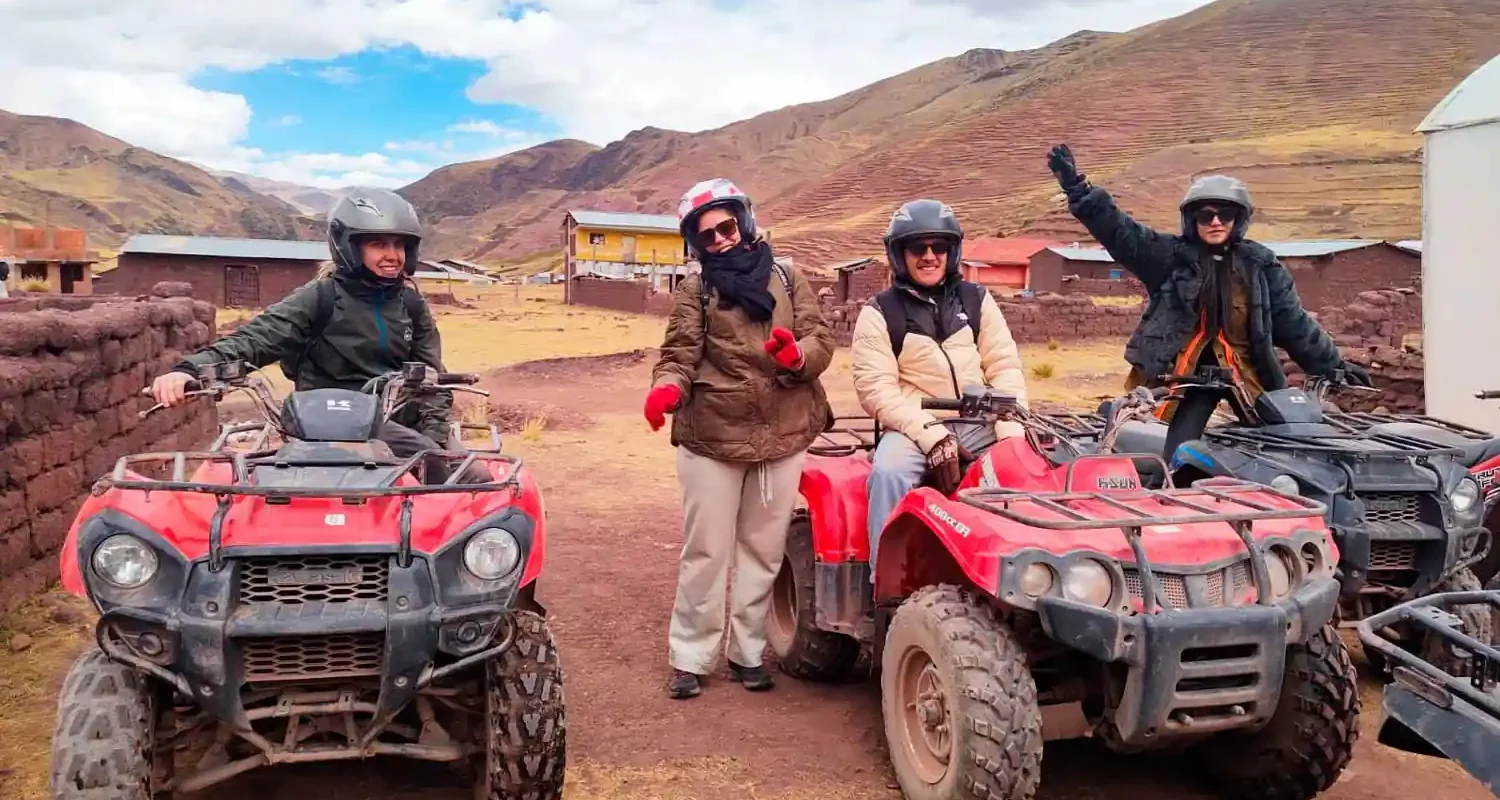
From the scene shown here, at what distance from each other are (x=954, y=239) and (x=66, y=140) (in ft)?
714

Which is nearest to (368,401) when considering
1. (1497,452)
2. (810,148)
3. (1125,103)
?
(1497,452)

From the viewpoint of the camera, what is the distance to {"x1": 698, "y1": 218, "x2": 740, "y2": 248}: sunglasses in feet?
15.9

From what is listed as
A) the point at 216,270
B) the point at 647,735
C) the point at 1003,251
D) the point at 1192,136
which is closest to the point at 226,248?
the point at 216,270

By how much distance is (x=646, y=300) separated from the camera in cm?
3881

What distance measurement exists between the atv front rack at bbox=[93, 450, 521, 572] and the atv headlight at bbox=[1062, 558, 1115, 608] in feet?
5.39

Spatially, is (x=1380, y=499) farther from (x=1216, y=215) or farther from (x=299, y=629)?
(x=299, y=629)

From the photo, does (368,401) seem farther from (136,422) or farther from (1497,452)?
(136,422)

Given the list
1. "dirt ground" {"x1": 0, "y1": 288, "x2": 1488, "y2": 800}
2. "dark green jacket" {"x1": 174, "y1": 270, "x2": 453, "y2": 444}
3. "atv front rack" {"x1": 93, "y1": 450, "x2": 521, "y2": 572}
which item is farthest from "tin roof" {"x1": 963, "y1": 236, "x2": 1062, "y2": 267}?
"atv front rack" {"x1": 93, "y1": 450, "x2": 521, "y2": 572}

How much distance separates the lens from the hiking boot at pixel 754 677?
5.07 meters

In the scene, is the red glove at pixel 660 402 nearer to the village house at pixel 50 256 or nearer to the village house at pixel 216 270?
the village house at pixel 50 256

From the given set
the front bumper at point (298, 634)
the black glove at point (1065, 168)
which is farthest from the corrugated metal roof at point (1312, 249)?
the front bumper at point (298, 634)

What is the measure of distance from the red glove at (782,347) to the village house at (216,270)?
41.9m

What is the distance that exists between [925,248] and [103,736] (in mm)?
3275

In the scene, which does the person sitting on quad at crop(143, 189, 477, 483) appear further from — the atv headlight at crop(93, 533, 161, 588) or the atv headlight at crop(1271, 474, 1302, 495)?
the atv headlight at crop(1271, 474, 1302, 495)
